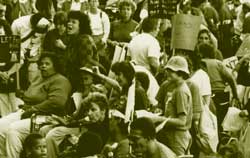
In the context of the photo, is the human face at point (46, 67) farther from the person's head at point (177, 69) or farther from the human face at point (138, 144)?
the human face at point (138, 144)

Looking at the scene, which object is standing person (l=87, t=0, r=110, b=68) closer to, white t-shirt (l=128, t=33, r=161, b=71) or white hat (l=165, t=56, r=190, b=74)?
white t-shirt (l=128, t=33, r=161, b=71)

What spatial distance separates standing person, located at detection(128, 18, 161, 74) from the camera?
43.9 ft

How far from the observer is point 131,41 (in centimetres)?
1366

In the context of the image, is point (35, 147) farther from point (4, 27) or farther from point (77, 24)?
point (4, 27)

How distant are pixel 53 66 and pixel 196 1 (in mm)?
5172

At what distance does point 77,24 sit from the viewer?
40.8ft

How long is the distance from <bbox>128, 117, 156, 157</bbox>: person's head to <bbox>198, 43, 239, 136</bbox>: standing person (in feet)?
8.60

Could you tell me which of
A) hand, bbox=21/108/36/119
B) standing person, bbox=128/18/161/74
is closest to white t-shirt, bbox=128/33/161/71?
standing person, bbox=128/18/161/74

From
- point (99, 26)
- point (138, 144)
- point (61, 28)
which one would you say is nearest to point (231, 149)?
point (138, 144)

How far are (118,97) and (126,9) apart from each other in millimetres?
3387

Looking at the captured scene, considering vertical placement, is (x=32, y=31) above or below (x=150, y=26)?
below

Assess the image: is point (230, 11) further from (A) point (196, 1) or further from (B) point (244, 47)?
(B) point (244, 47)

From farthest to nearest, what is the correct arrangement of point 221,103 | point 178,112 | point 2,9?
point 2,9, point 221,103, point 178,112

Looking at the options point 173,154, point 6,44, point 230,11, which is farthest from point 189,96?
point 230,11
